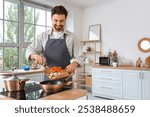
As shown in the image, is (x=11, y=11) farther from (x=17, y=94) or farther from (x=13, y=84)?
(x=17, y=94)

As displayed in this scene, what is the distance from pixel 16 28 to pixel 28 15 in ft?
1.64

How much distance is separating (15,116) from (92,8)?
446cm

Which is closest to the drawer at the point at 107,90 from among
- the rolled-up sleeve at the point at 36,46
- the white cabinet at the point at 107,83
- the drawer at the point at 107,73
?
the white cabinet at the point at 107,83

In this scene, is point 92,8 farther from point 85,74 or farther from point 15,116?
point 15,116

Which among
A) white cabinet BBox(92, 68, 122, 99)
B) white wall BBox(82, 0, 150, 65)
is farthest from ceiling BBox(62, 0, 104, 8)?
white cabinet BBox(92, 68, 122, 99)

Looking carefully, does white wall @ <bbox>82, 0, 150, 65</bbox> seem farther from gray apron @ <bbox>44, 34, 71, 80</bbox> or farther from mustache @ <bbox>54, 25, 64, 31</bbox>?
mustache @ <bbox>54, 25, 64, 31</bbox>

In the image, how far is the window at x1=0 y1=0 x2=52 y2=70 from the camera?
3.67 metres

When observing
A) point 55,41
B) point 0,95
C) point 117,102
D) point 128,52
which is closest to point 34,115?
point 0,95

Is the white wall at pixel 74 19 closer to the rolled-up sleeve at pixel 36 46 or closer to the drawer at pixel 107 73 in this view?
the drawer at pixel 107 73

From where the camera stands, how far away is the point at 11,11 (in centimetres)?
380

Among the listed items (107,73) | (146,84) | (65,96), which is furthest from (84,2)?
(65,96)

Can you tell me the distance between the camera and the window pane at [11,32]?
372 cm

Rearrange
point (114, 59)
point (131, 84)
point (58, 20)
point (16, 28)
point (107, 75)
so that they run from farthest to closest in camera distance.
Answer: point (114, 59), point (107, 75), point (16, 28), point (131, 84), point (58, 20)

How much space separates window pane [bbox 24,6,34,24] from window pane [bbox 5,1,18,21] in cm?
24
